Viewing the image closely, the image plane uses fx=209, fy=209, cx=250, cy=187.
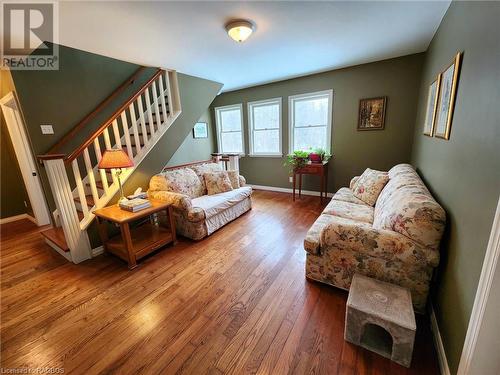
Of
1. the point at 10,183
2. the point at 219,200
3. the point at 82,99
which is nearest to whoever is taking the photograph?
the point at 82,99

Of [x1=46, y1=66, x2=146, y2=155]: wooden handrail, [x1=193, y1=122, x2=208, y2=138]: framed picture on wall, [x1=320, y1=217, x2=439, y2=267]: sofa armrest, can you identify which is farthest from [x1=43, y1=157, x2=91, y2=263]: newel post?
[x1=193, y1=122, x2=208, y2=138]: framed picture on wall

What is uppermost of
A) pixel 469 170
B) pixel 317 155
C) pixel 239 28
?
pixel 239 28

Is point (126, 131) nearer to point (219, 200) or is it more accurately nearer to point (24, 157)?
point (219, 200)

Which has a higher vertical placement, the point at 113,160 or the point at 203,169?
the point at 113,160

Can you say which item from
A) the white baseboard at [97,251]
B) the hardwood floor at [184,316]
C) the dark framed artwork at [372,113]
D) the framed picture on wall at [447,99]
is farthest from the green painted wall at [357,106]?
the white baseboard at [97,251]

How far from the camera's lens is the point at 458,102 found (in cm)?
144

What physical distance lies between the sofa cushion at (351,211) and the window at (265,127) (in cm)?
241

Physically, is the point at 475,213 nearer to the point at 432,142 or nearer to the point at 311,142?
the point at 432,142

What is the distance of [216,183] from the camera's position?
3443 millimetres

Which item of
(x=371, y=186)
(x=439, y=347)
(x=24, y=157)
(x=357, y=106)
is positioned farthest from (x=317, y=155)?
(x=24, y=157)

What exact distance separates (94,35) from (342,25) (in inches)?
Answer: 105

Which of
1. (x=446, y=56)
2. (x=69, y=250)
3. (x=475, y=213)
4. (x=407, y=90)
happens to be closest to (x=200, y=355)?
(x=475, y=213)

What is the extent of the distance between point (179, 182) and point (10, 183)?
3119mm

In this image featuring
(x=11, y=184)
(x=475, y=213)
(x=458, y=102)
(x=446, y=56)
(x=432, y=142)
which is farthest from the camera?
(x=11, y=184)
